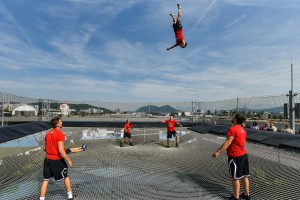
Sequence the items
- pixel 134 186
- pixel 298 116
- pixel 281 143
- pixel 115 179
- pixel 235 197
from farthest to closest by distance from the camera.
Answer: pixel 298 116, pixel 281 143, pixel 115 179, pixel 134 186, pixel 235 197

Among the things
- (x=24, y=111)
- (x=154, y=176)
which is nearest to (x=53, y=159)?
(x=154, y=176)

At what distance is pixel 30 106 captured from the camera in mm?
16406

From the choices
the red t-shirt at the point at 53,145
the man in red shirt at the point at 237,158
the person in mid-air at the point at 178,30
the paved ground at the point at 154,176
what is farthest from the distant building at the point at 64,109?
the man in red shirt at the point at 237,158

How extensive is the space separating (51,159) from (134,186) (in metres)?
1.62

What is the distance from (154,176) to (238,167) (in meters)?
2.00

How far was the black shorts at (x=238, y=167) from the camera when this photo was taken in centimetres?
402

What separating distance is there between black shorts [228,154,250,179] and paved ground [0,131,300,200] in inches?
18.5

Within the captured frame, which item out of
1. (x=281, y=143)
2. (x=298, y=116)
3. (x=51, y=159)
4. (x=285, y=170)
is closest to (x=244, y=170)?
(x=285, y=170)

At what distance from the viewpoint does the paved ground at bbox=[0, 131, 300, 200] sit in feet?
14.1

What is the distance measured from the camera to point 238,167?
404 centimetres

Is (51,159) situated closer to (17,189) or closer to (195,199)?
(17,189)

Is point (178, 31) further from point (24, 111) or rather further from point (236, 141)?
point (24, 111)

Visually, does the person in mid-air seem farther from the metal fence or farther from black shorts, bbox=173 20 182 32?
the metal fence

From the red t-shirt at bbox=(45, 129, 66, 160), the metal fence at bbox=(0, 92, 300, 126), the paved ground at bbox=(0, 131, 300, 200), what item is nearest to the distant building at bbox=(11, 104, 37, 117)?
the metal fence at bbox=(0, 92, 300, 126)
